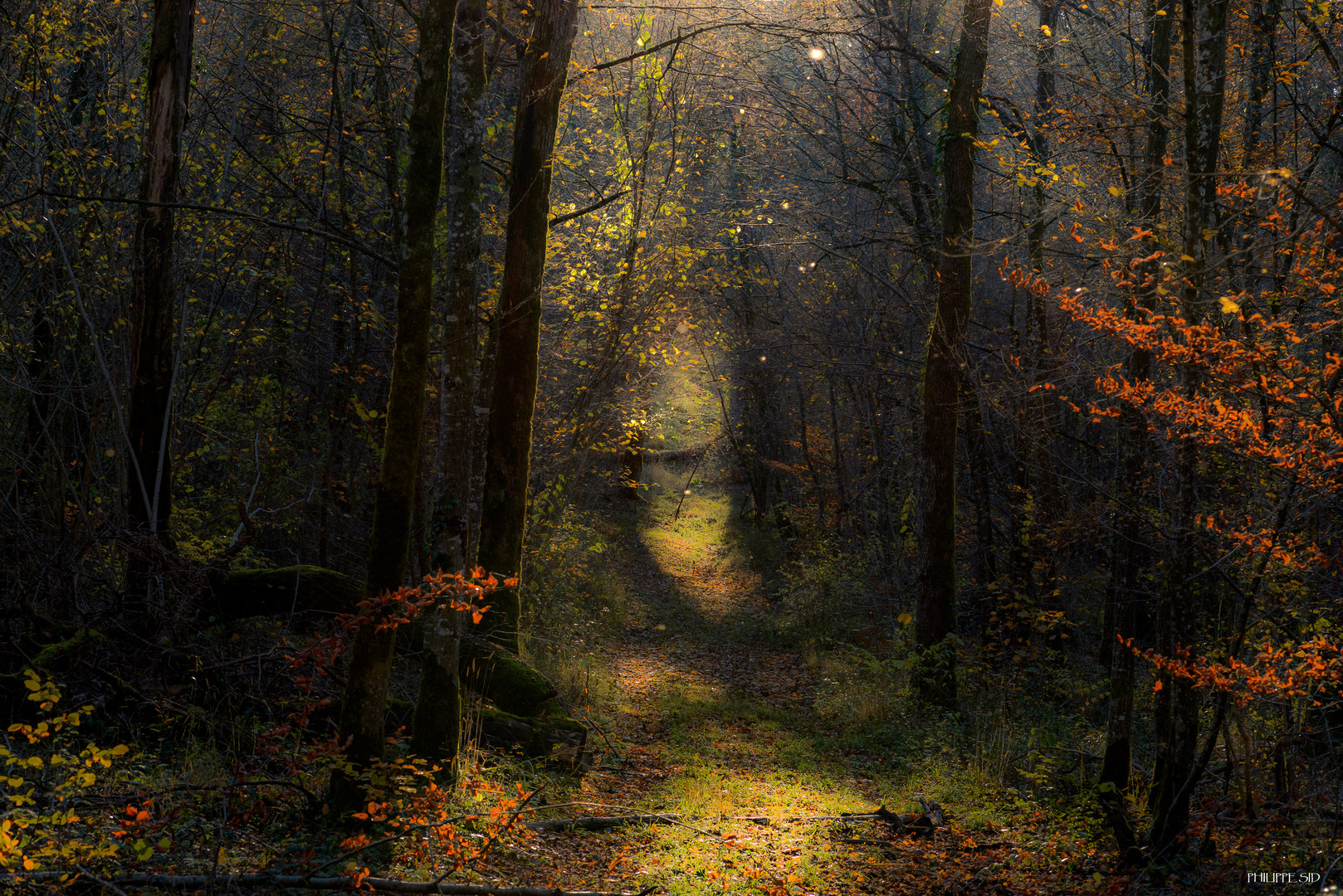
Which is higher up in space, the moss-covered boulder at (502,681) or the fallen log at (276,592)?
the fallen log at (276,592)

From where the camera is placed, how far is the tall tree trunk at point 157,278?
707 cm

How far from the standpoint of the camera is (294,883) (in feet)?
14.5

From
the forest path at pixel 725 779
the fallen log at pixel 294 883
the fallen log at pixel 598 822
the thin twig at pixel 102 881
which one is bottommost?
the forest path at pixel 725 779

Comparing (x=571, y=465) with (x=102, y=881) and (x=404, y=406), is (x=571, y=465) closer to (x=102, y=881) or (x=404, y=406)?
(x=404, y=406)

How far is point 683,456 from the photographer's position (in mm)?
35062

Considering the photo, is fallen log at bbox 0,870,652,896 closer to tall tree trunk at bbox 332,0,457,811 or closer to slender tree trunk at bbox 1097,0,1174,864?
tall tree trunk at bbox 332,0,457,811

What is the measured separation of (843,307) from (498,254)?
28.3 feet

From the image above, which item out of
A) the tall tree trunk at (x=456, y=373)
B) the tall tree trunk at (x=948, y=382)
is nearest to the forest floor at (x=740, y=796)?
the tall tree trunk at (x=456, y=373)

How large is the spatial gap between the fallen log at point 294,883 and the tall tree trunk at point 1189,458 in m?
3.68

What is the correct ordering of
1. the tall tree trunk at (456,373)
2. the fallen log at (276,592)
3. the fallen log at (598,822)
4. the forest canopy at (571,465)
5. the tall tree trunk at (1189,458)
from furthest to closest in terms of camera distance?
1. the fallen log at (276,592)
2. the fallen log at (598,822)
3. the tall tree trunk at (456,373)
4. the tall tree trunk at (1189,458)
5. the forest canopy at (571,465)

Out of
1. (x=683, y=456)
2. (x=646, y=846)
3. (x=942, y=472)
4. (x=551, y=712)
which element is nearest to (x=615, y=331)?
(x=942, y=472)

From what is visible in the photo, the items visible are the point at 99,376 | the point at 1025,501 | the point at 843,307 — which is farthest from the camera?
the point at 843,307

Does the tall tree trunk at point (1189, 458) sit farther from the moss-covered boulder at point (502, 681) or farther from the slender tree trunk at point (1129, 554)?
the moss-covered boulder at point (502, 681)

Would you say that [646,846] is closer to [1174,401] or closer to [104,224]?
[1174,401]
